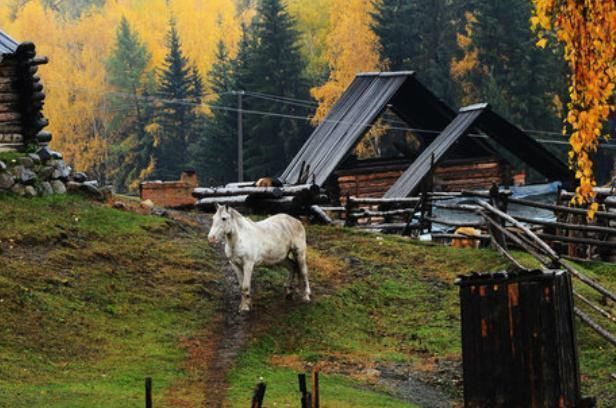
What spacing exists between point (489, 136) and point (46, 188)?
1606cm

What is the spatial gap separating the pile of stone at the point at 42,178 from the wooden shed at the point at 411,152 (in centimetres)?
1096

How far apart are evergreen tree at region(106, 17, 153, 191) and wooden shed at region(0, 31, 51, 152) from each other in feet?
218

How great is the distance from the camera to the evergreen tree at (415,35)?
84.2 metres

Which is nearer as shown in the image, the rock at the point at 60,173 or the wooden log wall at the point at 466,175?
the rock at the point at 60,173

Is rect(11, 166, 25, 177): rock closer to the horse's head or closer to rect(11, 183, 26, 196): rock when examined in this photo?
rect(11, 183, 26, 196): rock

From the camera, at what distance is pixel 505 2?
8056 centimetres

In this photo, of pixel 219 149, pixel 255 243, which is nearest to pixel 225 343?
pixel 255 243

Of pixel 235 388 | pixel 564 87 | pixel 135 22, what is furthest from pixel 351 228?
pixel 135 22

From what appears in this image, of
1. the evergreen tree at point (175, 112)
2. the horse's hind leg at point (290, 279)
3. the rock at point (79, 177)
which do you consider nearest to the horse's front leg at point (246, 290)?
the horse's hind leg at point (290, 279)

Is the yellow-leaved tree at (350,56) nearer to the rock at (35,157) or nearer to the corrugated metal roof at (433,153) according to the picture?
the corrugated metal roof at (433,153)

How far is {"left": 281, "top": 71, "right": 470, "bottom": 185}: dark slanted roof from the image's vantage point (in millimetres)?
41781

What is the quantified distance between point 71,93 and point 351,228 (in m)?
76.3

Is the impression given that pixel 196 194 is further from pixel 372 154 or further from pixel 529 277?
pixel 372 154

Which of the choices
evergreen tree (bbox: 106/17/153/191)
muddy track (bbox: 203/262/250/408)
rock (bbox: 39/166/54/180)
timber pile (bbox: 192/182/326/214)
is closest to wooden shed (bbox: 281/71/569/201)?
timber pile (bbox: 192/182/326/214)
